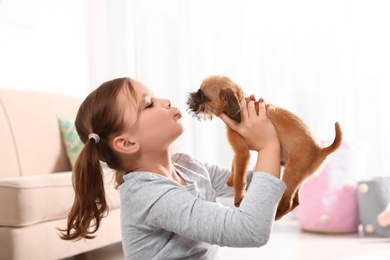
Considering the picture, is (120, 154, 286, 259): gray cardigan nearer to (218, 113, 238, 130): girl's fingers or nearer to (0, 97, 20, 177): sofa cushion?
(218, 113, 238, 130): girl's fingers

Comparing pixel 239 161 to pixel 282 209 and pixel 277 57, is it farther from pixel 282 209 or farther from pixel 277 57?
pixel 277 57

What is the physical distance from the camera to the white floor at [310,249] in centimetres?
262

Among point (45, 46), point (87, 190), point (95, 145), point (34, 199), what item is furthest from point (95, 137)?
point (45, 46)

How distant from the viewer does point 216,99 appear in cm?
115

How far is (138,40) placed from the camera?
14.0 ft

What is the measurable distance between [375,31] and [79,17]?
2.23m

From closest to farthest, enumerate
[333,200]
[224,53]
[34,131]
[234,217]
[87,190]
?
[234,217] < [87,190] < [34,131] < [333,200] < [224,53]

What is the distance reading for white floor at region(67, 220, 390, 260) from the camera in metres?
2.62

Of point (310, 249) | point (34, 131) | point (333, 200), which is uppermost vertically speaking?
point (34, 131)

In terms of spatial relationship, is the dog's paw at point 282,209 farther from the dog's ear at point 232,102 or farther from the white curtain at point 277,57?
the white curtain at point 277,57

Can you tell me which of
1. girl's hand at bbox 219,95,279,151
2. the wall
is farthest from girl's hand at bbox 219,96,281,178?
the wall

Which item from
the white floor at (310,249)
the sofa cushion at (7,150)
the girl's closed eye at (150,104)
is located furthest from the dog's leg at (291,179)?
the sofa cushion at (7,150)

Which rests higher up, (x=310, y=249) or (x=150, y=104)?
(x=150, y=104)

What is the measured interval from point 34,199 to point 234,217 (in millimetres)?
1339
